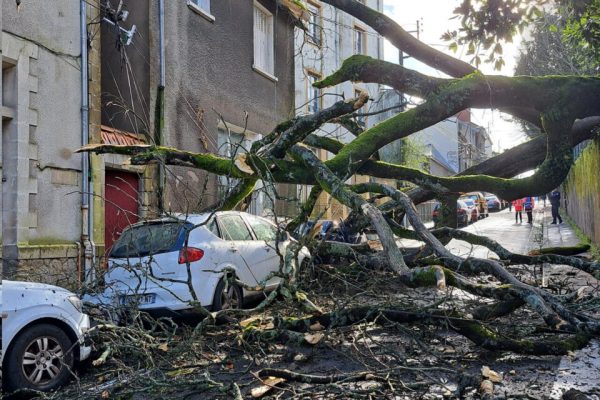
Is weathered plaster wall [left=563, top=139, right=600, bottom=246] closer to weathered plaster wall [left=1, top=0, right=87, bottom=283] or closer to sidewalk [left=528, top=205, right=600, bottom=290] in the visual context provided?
sidewalk [left=528, top=205, right=600, bottom=290]

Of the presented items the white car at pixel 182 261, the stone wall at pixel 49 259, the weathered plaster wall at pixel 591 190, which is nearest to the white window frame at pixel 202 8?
the stone wall at pixel 49 259

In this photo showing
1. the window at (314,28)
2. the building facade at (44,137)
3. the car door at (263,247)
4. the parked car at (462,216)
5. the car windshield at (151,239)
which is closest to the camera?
the car windshield at (151,239)

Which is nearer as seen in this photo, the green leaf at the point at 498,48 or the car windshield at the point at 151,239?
the car windshield at the point at 151,239

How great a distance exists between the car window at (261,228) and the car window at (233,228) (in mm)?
218

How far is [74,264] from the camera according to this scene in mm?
9984

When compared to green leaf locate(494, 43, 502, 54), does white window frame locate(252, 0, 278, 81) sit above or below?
above

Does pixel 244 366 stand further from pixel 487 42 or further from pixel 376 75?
A: pixel 487 42

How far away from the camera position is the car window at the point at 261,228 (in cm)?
885

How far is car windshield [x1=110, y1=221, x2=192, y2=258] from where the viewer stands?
7375 millimetres

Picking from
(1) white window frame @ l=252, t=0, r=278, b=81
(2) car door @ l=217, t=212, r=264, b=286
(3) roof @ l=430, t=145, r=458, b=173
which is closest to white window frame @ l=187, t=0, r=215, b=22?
(1) white window frame @ l=252, t=0, r=278, b=81

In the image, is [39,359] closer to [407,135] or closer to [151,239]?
[151,239]

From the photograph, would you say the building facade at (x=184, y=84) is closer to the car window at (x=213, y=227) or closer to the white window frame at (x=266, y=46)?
the white window frame at (x=266, y=46)

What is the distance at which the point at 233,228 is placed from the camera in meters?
8.36

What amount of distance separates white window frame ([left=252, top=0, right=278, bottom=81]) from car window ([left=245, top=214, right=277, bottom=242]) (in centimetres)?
874
